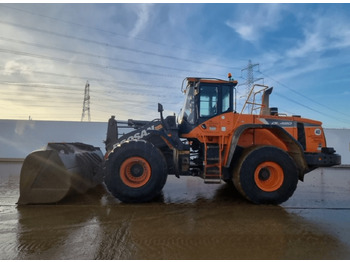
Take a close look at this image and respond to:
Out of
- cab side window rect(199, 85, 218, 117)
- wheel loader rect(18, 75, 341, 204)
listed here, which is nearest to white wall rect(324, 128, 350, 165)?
wheel loader rect(18, 75, 341, 204)

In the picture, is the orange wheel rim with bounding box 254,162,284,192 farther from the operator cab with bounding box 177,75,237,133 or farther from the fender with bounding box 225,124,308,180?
the operator cab with bounding box 177,75,237,133

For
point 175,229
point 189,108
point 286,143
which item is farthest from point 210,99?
point 175,229

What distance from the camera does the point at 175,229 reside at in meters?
3.43

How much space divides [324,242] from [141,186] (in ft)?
10.2

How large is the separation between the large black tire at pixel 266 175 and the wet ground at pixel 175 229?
9.7 inches

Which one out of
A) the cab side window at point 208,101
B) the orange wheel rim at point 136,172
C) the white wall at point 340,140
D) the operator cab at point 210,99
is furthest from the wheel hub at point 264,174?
the white wall at point 340,140

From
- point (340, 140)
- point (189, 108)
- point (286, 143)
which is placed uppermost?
point (189, 108)

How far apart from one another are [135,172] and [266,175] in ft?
8.89

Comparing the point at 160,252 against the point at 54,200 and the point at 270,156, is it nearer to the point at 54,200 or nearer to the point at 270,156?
the point at 54,200

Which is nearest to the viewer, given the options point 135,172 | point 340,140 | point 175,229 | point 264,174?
point 175,229

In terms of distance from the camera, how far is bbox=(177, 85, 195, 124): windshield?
5582 mm

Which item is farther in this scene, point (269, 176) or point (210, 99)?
point (210, 99)

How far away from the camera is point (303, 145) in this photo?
5.37 metres

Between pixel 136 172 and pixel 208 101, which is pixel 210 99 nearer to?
pixel 208 101
